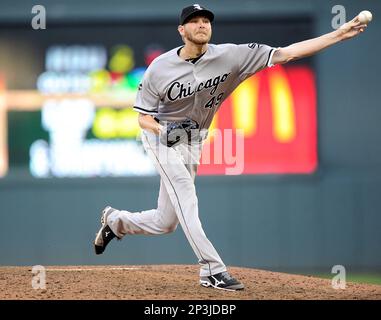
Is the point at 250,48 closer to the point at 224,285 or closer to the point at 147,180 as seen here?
the point at 224,285

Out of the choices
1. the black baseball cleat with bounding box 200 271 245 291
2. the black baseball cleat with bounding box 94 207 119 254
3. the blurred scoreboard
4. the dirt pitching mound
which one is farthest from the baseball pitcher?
the blurred scoreboard

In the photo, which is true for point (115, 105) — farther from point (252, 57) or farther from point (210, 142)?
point (252, 57)

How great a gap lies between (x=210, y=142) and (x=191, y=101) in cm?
374

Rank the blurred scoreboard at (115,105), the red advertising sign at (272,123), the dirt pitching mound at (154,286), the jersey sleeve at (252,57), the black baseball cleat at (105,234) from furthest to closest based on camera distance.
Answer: the red advertising sign at (272,123), the blurred scoreboard at (115,105), the black baseball cleat at (105,234), the jersey sleeve at (252,57), the dirt pitching mound at (154,286)

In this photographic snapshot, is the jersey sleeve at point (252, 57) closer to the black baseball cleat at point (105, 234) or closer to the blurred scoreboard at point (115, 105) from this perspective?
the black baseball cleat at point (105, 234)

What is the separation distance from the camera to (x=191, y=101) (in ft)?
19.3

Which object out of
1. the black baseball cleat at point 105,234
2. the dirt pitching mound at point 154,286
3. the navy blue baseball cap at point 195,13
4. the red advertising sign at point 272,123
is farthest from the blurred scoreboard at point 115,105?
Answer: the navy blue baseball cap at point 195,13

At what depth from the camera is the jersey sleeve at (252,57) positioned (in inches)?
228

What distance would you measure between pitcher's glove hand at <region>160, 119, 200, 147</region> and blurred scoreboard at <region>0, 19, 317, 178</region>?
3.61m

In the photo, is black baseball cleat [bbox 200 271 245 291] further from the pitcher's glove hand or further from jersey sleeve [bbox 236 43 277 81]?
jersey sleeve [bbox 236 43 277 81]

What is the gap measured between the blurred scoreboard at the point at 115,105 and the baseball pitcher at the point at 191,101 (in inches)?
143

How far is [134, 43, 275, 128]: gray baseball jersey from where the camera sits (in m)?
5.82

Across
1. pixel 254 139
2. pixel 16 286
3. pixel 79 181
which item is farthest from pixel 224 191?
pixel 16 286

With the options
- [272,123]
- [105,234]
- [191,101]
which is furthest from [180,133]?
[272,123]
